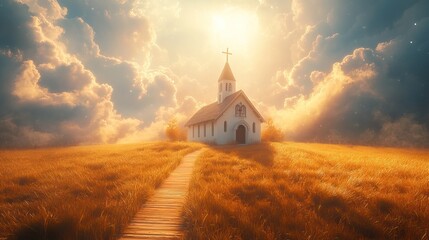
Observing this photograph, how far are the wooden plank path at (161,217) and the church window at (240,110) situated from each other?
29230mm

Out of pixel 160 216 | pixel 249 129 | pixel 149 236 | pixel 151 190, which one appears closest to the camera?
pixel 149 236

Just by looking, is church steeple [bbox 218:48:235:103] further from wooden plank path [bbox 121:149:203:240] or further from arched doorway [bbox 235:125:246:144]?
wooden plank path [bbox 121:149:203:240]

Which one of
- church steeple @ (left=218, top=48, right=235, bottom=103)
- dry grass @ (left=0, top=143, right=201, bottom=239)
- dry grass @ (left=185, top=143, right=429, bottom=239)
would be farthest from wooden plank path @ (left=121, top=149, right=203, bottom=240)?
church steeple @ (left=218, top=48, right=235, bottom=103)

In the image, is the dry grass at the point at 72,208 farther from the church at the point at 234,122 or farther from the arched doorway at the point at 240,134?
the arched doorway at the point at 240,134

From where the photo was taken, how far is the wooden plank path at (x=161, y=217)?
20.5 feet

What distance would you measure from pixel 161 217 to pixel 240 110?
33251 millimetres

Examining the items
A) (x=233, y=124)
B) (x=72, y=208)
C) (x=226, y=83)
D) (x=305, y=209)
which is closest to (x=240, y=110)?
(x=233, y=124)

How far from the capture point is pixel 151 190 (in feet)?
31.5

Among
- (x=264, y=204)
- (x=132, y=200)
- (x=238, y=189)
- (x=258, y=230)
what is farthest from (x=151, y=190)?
(x=258, y=230)

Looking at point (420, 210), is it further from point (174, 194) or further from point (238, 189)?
point (174, 194)

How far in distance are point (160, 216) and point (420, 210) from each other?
800cm

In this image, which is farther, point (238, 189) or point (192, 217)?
point (238, 189)

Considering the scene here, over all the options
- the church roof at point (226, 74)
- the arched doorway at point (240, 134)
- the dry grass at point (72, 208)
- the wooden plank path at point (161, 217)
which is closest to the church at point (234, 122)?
the arched doorway at point (240, 134)

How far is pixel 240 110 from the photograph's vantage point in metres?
39.9
